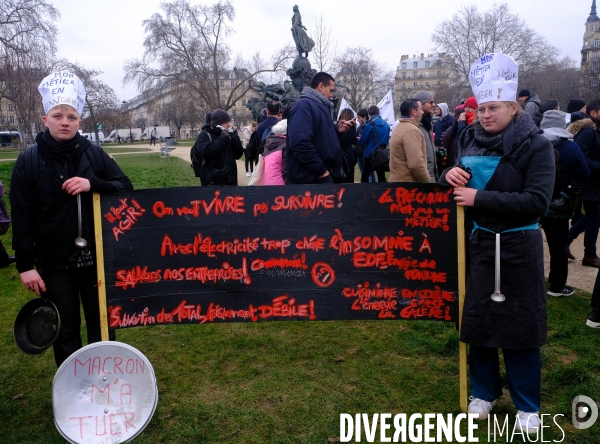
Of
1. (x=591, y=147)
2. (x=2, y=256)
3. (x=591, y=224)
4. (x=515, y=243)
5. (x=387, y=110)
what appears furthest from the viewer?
(x=387, y=110)

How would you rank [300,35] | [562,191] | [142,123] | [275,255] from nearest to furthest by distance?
[275,255]
[562,191]
[300,35]
[142,123]

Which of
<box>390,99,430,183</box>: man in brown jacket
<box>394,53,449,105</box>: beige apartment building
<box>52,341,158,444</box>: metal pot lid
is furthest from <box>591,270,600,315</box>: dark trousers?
<box>394,53,449,105</box>: beige apartment building

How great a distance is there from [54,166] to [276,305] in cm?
164

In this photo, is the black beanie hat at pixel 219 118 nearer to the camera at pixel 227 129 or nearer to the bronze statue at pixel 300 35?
the camera at pixel 227 129

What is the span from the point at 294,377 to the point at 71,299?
65.2 inches

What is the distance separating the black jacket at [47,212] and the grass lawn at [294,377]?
1119mm

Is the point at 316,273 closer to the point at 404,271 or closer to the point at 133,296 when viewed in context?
the point at 404,271

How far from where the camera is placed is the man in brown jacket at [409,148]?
17.6 ft

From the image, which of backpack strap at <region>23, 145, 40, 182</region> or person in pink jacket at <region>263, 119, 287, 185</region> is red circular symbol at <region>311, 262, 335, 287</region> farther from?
person in pink jacket at <region>263, 119, 287, 185</region>

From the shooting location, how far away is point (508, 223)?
287 centimetres

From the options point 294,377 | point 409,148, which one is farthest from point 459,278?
point 409,148

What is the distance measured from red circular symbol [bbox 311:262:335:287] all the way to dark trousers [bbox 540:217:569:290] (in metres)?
3.09

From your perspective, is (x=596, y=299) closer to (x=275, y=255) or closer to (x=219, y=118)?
(x=275, y=255)

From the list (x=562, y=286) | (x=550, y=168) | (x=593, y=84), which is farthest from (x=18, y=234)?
(x=593, y=84)
